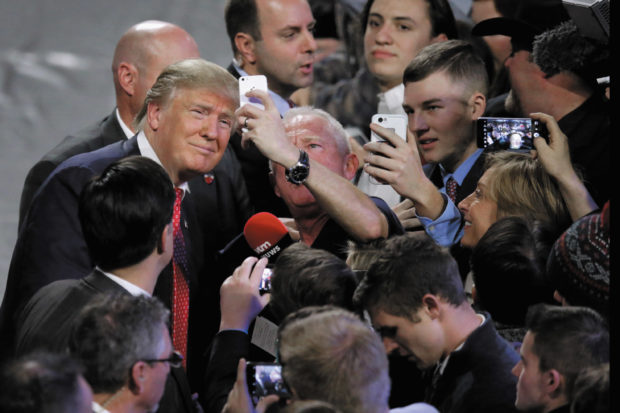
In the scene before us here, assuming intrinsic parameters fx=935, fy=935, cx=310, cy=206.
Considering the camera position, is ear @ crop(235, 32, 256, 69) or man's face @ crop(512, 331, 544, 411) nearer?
man's face @ crop(512, 331, 544, 411)

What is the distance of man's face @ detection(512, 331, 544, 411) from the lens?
200 cm

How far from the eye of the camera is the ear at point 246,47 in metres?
3.90

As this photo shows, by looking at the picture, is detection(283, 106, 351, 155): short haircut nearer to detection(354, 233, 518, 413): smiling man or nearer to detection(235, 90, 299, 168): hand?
detection(235, 90, 299, 168): hand

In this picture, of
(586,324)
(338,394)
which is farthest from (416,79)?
(338,394)

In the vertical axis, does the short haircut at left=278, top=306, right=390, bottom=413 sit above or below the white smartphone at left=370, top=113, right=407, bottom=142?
below

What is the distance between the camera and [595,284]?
217cm

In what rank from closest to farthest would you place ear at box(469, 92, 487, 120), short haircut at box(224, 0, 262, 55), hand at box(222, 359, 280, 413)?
hand at box(222, 359, 280, 413) → ear at box(469, 92, 487, 120) → short haircut at box(224, 0, 262, 55)

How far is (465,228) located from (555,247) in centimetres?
68

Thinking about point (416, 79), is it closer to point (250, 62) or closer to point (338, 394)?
point (250, 62)

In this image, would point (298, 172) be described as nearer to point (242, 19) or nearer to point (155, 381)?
point (155, 381)

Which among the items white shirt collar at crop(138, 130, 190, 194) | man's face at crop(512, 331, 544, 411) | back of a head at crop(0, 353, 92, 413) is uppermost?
white shirt collar at crop(138, 130, 190, 194)

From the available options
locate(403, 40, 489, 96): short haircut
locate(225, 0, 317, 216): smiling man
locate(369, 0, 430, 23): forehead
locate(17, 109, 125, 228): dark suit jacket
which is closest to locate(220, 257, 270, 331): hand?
locate(403, 40, 489, 96): short haircut

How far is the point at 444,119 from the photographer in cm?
322

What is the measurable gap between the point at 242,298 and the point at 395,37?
170 centimetres
